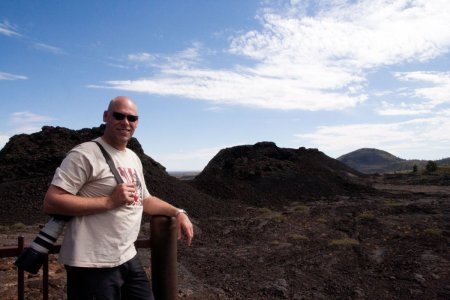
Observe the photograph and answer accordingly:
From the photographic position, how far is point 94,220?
238 cm

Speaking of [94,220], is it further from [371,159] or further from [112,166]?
[371,159]

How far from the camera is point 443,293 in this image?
7742 millimetres

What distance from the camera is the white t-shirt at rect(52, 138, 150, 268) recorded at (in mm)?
2322

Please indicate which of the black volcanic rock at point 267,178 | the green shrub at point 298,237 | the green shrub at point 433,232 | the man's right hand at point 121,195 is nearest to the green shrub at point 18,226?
→ the green shrub at point 298,237

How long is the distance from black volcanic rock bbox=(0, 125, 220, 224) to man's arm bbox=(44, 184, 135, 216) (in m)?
13.6

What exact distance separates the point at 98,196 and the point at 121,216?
0.60 feet

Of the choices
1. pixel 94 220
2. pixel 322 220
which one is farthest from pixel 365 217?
pixel 94 220

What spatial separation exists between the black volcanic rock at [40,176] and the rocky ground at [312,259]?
2.32 metres

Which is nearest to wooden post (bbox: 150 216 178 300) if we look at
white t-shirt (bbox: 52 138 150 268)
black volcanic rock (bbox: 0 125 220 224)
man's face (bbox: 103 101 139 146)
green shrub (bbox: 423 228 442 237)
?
white t-shirt (bbox: 52 138 150 268)

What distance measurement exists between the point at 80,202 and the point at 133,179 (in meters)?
0.42

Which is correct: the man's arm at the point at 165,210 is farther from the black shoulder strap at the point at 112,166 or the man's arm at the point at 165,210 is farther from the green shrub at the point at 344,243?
the green shrub at the point at 344,243

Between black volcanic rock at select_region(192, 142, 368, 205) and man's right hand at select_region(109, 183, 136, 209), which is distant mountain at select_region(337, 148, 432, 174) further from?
man's right hand at select_region(109, 183, 136, 209)

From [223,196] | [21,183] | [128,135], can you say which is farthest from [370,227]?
[21,183]

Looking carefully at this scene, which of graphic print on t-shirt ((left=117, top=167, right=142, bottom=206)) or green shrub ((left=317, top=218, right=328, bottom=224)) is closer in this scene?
graphic print on t-shirt ((left=117, top=167, right=142, bottom=206))
